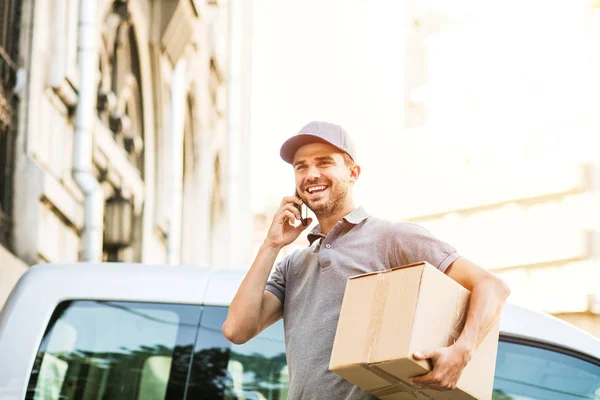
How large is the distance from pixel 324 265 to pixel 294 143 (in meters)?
0.38

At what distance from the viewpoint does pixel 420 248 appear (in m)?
2.67

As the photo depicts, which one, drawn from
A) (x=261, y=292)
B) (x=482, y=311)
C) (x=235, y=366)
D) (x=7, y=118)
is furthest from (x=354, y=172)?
(x=7, y=118)

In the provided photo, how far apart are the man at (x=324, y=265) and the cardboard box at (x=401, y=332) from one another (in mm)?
61

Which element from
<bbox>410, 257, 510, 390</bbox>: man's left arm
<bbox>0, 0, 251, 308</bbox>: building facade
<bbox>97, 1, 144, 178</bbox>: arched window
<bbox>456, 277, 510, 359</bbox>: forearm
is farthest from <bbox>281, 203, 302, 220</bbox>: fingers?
<bbox>97, 1, 144, 178</bbox>: arched window

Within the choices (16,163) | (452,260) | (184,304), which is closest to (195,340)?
(184,304)

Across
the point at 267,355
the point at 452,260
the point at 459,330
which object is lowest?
the point at 267,355

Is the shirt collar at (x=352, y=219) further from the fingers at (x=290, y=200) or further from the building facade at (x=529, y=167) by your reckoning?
the building facade at (x=529, y=167)

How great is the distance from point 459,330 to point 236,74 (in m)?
19.0

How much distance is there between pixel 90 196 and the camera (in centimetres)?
1009

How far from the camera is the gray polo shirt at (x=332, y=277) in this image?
263 cm

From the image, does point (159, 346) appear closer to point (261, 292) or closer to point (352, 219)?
point (261, 292)

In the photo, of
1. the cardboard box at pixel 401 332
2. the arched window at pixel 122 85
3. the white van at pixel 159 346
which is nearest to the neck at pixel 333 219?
the cardboard box at pixel 401 332

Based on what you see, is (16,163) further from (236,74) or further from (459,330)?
(236,74)

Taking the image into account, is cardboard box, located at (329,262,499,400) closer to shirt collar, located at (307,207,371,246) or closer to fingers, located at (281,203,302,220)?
shirt collar, located at (307,207,371,246)
